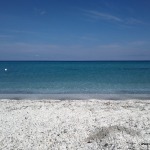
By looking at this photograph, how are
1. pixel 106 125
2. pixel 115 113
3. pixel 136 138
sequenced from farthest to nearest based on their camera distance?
pixel 115 113, pixel 106 125, pixel 136 138

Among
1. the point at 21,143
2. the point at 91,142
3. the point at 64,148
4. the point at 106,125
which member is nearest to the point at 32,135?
the point at 21,143

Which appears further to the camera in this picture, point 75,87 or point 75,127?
point 75,87

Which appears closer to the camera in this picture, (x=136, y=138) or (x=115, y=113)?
(x=136, y=138)

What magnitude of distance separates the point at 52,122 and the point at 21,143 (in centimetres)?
224

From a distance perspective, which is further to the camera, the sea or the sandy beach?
the sea

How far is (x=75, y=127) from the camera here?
840 centimetres

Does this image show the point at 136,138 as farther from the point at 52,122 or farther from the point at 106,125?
the point at 52,122

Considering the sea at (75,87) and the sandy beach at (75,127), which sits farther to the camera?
the sea at (75,87)

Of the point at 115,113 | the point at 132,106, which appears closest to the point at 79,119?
the point at 115,113

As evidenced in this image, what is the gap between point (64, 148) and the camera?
6664mm

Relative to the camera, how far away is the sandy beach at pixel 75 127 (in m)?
6.89

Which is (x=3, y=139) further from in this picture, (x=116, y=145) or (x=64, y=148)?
(x=116, y=145)

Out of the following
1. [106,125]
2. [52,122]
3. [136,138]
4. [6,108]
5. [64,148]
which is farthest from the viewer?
[6,108]

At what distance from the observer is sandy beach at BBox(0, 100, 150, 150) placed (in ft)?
22.6
